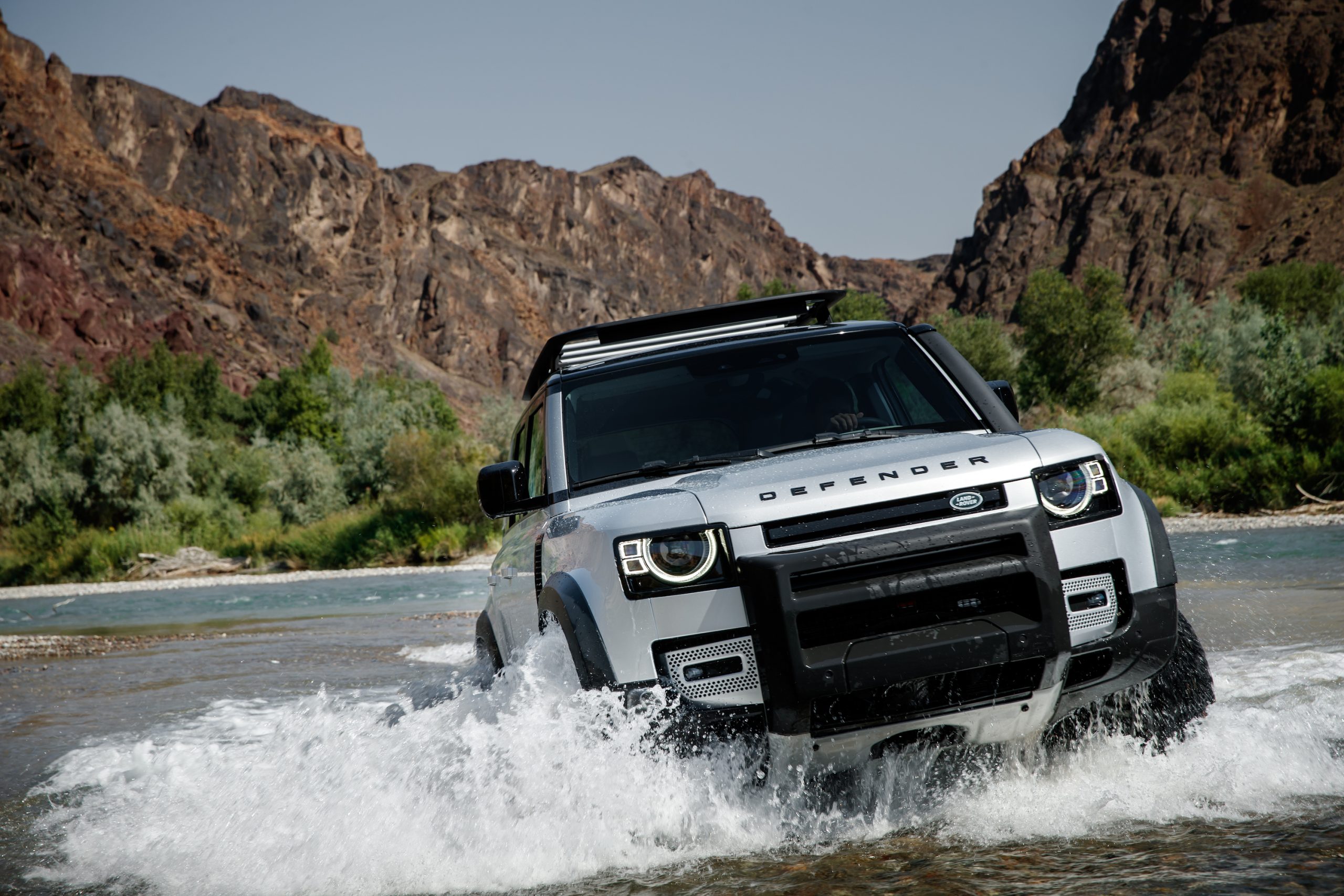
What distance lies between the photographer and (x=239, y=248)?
364 feet

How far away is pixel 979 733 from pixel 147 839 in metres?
3.30

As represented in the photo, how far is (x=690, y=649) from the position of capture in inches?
133

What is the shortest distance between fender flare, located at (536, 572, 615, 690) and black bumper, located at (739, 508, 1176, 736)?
19.3 inches

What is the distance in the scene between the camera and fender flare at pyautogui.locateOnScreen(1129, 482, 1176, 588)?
145 inches

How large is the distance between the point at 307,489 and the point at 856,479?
4095cm

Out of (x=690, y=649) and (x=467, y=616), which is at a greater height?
(x=690, y=649)

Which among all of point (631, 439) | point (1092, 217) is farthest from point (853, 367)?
point (1092, 217)

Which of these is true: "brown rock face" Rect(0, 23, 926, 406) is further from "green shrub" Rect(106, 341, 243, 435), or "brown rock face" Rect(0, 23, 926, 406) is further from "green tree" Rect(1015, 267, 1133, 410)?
"green tree" Rect(1015, 267, 1133, 410)

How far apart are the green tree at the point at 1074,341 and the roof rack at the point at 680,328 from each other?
49100 mm

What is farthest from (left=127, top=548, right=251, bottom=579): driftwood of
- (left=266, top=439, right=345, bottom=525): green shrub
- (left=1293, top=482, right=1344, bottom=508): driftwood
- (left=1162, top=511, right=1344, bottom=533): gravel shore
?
(left=1293, top=482, right=1344, bottom=508): driftwood

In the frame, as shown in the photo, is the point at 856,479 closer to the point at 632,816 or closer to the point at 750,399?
the point at 632,816

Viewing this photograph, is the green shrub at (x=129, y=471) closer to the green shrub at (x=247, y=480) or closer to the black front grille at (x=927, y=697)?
the green shrub at (x=247, y=480)

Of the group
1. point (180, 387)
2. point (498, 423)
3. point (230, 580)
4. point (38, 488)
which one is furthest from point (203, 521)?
point (180, 387)

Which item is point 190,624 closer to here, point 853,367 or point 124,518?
point 853,367
